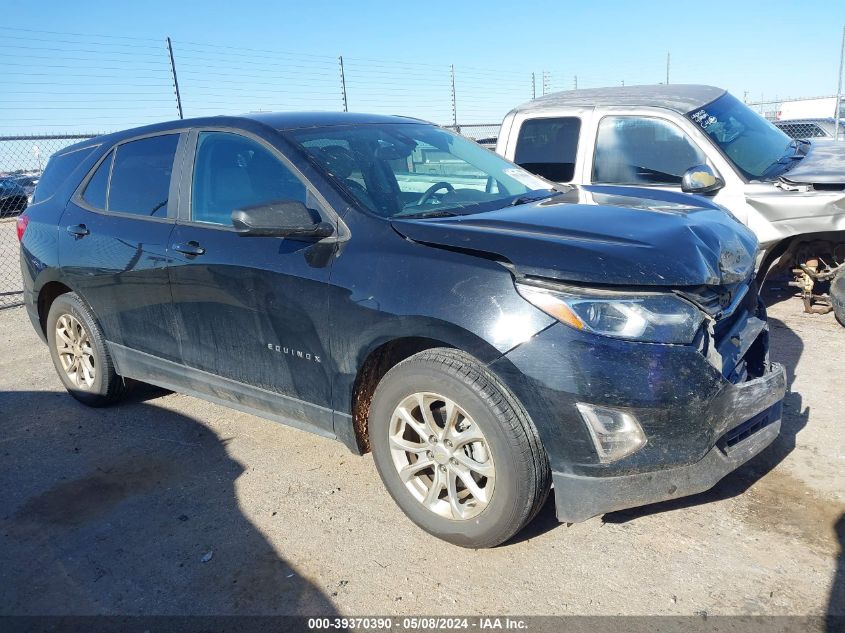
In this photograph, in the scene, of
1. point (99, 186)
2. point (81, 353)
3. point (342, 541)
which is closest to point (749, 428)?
point (342, 541)

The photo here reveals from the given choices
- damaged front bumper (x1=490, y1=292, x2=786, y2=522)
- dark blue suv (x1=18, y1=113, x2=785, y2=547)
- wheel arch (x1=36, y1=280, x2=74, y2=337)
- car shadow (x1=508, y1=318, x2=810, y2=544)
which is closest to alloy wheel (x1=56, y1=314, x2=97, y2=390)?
wheel arch (x1=36, y1=280, x2=74, y2=337)

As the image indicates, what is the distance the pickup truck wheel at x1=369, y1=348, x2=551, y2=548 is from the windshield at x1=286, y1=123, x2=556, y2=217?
806 millimetres

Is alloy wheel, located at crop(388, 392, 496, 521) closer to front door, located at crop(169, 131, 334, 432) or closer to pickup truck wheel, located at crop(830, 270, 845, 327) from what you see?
front door, located at crop(169, 131, 334, 432)

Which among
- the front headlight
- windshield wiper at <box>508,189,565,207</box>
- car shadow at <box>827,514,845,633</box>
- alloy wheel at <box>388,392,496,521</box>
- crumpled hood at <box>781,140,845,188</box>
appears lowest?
car shadow at <box>827,514,845,633</box>

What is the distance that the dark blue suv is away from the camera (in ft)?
8.33

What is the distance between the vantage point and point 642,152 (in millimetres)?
5707

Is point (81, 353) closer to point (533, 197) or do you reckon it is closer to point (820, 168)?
point (533, 197)

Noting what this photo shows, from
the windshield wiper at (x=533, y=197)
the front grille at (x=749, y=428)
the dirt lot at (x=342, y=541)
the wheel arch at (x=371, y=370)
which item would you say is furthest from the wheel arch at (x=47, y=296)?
the front grille at (x=749, y=428)

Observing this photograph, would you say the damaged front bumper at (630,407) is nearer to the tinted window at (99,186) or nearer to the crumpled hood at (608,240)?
the crumpled hood at (608,240)

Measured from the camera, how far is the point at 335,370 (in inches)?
124

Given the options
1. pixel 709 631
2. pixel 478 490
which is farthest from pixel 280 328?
pixel 709 631

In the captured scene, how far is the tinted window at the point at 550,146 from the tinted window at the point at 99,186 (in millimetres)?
3368

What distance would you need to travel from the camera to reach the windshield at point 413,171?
3.30m

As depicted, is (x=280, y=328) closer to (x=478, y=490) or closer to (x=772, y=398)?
(x=478, y=490)
